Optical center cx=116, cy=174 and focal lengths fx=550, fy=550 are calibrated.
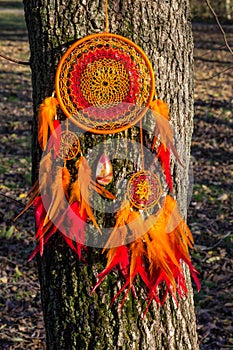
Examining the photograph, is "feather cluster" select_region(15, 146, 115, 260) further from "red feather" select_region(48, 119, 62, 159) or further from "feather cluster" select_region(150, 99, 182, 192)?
"feather cluster" select_region(150, 99, 182, 192)

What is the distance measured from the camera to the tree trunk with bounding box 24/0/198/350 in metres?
1.87

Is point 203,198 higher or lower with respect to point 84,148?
lower

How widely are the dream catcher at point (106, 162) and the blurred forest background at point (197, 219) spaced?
40 cm

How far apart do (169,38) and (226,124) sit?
6.45m

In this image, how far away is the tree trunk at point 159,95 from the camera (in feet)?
6.14

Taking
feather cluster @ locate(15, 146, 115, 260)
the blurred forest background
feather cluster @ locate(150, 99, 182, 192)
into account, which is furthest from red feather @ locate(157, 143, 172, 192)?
the blurred forest background

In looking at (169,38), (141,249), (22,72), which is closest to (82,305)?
(141,249)

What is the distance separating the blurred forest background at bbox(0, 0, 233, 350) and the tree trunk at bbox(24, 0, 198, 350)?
0.46 meters

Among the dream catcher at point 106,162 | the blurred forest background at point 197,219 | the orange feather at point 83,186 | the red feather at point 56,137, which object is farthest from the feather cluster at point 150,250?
the blurred forest background at point 197,219

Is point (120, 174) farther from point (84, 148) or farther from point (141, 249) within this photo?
point (141, 249)

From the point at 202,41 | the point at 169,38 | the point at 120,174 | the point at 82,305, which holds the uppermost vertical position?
the point at 169,38

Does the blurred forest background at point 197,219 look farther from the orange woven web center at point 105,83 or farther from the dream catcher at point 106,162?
the orange woven web center at point 105,83

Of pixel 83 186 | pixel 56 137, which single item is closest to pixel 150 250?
pixel 83 186

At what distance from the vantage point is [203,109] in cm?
907
